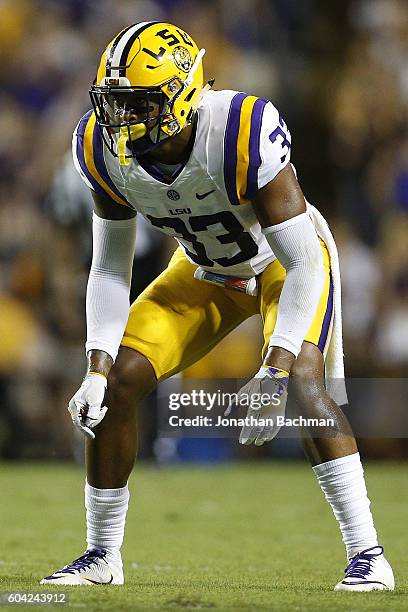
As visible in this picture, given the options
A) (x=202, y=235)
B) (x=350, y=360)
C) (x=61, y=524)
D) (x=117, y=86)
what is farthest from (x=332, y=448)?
(x=350, y=360)

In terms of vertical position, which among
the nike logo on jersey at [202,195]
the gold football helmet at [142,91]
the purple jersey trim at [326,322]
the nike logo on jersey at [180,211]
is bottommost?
the purple jersey trim at [326,322]

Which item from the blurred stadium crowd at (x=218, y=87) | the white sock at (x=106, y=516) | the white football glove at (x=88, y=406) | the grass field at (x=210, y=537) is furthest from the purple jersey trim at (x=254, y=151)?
the blurred stadium crowd at (x=218, y=87)

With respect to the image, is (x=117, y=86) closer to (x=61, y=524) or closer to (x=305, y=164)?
(x=61, y=524)

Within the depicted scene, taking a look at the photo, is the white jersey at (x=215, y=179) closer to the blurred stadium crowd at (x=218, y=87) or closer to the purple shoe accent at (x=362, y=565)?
the purple shoe accent at (x=362, y=565)

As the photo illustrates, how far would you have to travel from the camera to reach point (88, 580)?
335 centimetres

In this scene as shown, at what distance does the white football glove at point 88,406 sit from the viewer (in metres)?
3.23

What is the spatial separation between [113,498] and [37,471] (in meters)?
3.65

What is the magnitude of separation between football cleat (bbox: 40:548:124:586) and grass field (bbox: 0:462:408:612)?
0.22 feet

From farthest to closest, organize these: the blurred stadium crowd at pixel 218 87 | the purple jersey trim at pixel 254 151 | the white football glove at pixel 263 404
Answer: the blurred stadium crowd at pixel 218 87 < the purple jersey trim at pixel 254 151 < the white football glove at pixel 263 404

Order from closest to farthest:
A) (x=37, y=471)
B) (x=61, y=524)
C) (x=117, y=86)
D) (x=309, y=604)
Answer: (x=309, y=604) < (x=117, y=86) < (x=61, y=524) < (x=37, y=471)

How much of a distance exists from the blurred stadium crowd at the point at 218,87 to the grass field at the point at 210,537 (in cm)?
68

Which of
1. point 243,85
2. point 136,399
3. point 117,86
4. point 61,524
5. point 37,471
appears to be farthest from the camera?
point 243,85

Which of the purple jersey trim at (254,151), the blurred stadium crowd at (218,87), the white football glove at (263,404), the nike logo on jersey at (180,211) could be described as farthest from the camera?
the blurred stadium crowd at (218,87)

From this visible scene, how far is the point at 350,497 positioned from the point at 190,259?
86cm
